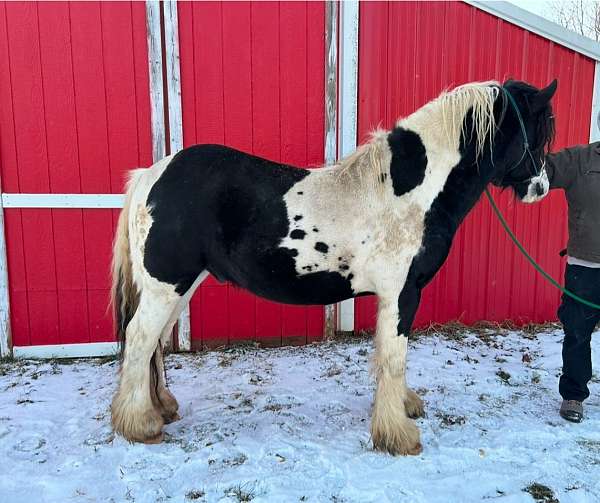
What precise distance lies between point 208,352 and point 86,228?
5.36 feet

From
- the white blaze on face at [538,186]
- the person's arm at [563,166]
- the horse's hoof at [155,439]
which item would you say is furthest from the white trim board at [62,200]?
the person's arm at [563,166]

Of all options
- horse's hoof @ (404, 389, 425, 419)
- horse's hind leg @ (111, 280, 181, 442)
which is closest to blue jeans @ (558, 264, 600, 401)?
horse's hoof @ (404, 389, 425, 419)

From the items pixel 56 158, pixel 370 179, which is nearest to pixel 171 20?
pixel 56 158

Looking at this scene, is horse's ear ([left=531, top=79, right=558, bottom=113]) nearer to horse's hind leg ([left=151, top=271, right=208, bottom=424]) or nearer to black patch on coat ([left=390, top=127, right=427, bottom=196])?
black patch on coat ([left=390, top=127, right=427, bottom=196])

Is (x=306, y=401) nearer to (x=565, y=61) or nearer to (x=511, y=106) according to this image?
(x=511, y=106)

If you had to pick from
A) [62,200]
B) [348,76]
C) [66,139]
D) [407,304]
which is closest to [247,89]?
[348,76]

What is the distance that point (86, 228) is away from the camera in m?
3.92

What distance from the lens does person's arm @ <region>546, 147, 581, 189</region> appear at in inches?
112

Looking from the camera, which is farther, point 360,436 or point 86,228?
point 86,228

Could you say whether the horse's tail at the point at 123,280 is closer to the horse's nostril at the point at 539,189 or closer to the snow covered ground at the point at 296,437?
the snow covered ground at the point at 296,437

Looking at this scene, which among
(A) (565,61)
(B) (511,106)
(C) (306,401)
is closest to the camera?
(B) (511,106)

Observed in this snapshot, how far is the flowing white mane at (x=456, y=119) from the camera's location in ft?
7.97

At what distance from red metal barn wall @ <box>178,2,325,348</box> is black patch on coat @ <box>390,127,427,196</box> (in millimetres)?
1737

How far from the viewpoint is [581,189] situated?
2820 mm
